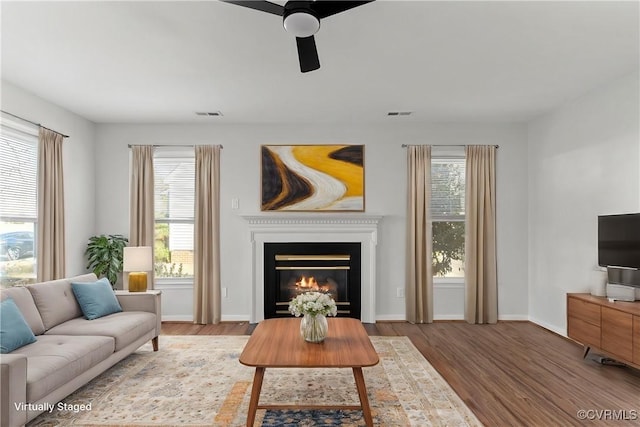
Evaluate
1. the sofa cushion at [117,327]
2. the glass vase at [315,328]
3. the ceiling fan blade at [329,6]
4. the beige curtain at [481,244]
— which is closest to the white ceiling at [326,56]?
the ceiling fan blade at [329,6]

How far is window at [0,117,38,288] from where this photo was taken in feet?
13.2

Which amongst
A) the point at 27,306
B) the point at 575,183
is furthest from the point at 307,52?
the point at 575,183

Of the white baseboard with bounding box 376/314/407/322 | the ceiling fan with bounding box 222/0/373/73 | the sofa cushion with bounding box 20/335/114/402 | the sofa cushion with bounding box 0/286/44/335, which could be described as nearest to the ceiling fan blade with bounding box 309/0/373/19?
the ceiling fan with bounding box 222/0/373/73

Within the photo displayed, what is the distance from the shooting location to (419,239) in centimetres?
550

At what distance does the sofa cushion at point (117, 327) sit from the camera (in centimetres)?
333

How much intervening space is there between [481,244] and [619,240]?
1.83m

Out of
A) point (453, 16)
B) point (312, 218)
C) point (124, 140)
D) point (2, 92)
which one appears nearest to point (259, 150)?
point (312, 218)

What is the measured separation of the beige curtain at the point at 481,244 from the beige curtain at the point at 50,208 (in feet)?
16.3

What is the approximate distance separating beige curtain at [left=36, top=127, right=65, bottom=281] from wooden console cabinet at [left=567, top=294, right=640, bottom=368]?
5420mm

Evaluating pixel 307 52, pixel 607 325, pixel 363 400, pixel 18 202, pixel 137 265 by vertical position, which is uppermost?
pixel 307 52

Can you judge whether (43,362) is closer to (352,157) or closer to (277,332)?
(277,332)

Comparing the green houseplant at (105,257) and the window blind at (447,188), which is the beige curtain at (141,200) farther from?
the window blind at (447,188)

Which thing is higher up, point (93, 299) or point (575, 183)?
point (575, 183)

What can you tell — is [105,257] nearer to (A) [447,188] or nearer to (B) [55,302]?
(B) [55,302]
